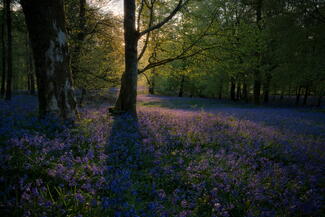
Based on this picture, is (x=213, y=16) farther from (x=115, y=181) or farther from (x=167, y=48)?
(x=115, y=181)

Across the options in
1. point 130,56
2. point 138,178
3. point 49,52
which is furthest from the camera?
point 130,56

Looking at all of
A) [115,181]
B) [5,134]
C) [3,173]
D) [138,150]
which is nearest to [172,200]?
[115,181]

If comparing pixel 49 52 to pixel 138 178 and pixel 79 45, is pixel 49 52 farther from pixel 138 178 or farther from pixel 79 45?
pixel 79 45

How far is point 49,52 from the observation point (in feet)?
15.9

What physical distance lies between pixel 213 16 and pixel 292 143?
533 cm

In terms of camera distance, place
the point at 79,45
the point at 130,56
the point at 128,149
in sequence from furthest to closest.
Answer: the point at 79,45
the point at 130,56
the point at 128,149

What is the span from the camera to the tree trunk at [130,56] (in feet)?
23.6

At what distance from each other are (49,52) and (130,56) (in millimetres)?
3050

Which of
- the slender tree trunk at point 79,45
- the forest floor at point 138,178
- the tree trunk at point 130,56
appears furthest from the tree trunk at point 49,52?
the slender tree trunk at point 79,45

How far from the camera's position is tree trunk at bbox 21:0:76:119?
4.67 meters

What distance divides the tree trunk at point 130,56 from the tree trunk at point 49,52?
2.58 metres

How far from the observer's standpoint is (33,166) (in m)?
2.79

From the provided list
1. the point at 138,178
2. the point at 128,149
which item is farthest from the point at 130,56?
the point at 138,178

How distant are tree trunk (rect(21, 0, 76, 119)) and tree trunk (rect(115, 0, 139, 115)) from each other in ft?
8.47
